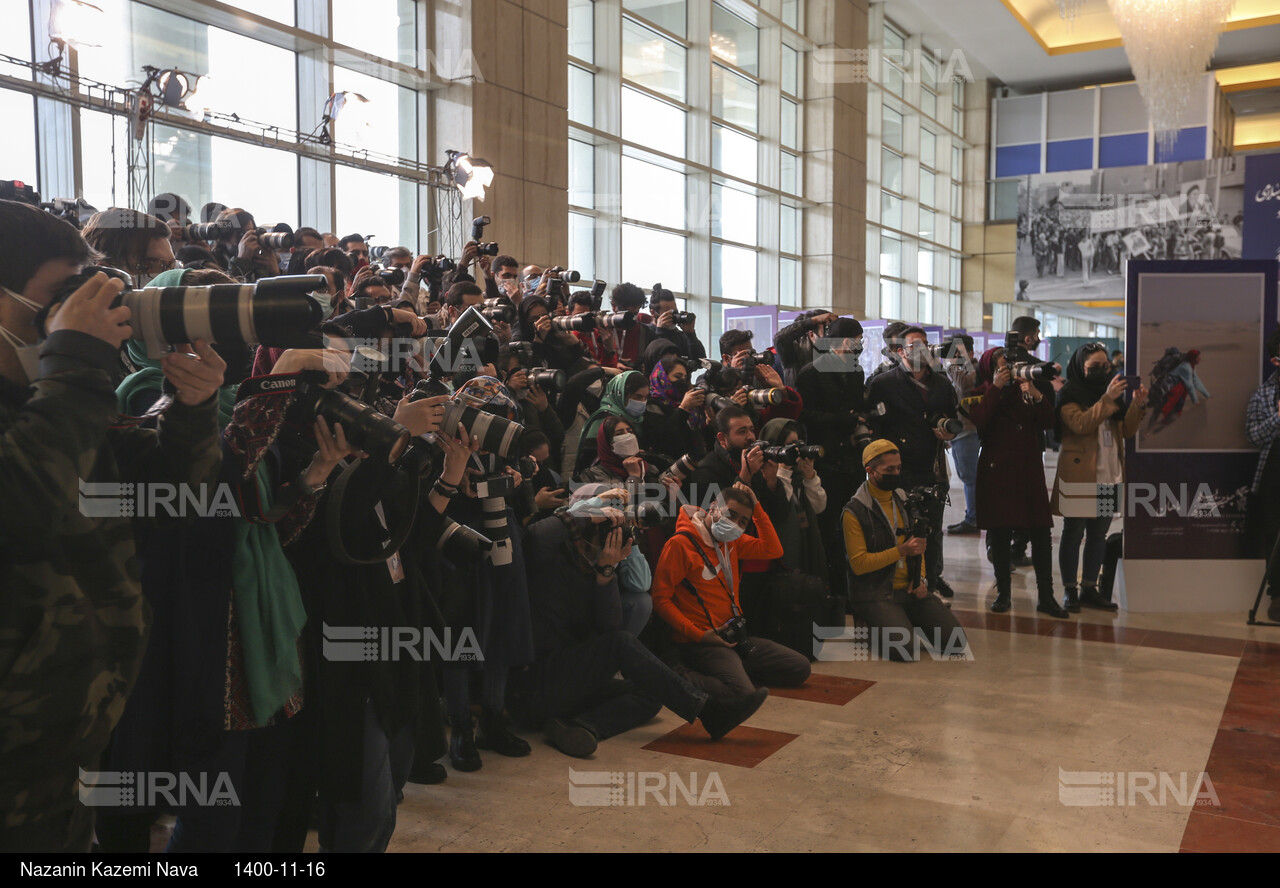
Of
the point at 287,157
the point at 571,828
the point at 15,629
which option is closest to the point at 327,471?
the point at 15,629

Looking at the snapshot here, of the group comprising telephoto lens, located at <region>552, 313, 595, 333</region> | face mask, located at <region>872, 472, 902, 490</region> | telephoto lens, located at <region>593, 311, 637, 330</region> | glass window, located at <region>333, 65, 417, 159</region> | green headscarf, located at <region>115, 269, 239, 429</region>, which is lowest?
face mask, located at <region>872, 472, 902, 490</region>

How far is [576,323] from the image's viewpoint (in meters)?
4.86

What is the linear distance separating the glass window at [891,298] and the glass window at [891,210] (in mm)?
1172

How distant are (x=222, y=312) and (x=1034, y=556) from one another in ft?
18.0

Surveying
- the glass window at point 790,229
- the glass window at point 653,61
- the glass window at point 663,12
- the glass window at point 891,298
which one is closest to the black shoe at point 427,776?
the glass window at point 663,12

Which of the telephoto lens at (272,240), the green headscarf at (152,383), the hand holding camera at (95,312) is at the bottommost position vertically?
the green headscarf at (152,383)

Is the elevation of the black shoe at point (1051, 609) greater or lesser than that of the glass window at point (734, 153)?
lesser

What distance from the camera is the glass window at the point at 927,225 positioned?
22.0 metres

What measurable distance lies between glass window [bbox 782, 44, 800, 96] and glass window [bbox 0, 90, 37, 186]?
41.1 ft

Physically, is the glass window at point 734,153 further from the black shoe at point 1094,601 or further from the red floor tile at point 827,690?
the red floor tile at point 827,690

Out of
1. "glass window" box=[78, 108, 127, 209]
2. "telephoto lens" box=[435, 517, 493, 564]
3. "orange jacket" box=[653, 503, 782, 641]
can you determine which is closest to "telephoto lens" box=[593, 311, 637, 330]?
"orange jacket" box=[653, 503, 782, 641]

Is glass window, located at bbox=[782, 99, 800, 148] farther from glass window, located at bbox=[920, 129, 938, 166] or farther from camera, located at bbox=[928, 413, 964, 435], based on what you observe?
camera, located at bbox=[928, 413, 964, 435]

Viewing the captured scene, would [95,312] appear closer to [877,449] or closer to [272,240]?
[272,240]

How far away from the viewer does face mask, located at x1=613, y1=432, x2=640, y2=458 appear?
4.27 meters
